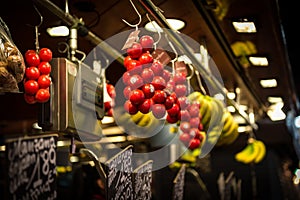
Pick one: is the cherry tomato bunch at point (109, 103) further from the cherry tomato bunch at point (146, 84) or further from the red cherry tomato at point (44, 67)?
the red cherry tomato at point (44, 67)

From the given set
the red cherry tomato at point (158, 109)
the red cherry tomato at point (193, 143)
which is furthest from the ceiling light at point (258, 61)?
the red cherry tomato at point (158, 109)

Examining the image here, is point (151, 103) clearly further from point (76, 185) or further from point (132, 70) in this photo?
point (76, 185)

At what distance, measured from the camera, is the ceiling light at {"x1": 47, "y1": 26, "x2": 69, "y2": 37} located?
432cm

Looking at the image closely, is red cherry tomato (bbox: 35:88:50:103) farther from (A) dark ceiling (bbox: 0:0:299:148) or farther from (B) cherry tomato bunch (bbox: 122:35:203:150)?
(A) dark ceiling (bbox: 0:0:299:148)

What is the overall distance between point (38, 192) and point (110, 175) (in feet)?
2.20

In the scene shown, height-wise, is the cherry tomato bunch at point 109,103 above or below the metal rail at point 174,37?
below

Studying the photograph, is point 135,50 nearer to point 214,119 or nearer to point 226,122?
point 214,119

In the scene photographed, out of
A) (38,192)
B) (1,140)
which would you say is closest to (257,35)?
(38,192)

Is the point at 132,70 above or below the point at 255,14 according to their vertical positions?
below

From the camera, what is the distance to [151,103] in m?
3.15

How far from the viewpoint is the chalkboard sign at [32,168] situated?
2234 mm

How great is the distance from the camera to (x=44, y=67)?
2961 millimetres

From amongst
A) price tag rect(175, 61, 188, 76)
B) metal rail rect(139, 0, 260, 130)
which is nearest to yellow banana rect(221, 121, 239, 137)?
metal rail rect(139, 0, 260, 130)

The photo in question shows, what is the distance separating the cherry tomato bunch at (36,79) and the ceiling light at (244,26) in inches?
94.1
